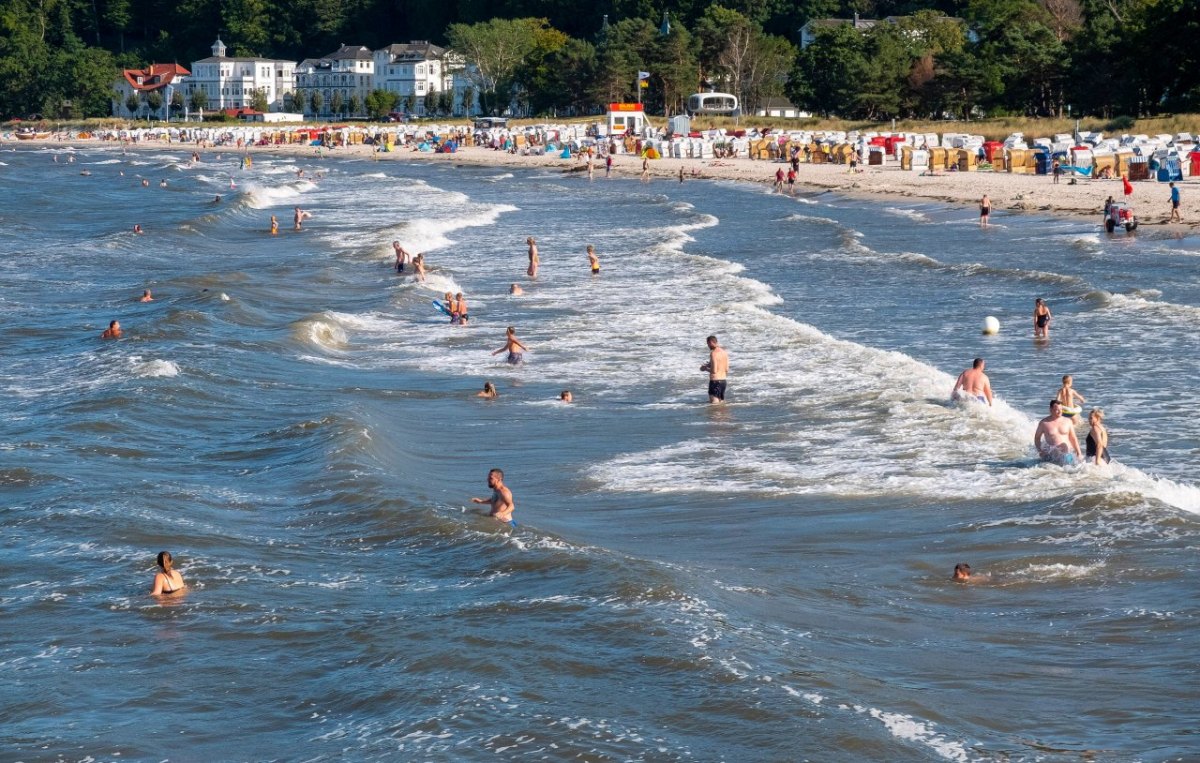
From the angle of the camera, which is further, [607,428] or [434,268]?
[434,268]

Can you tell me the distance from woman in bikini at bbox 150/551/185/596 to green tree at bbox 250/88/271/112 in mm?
157325

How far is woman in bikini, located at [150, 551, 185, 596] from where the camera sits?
37.8 feet

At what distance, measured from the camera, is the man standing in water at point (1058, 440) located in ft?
48.9

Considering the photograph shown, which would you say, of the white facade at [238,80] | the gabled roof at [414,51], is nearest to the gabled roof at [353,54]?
the gabled roof at [414,51]

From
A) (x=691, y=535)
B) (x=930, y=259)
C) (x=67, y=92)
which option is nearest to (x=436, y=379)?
(x=691, y=535)

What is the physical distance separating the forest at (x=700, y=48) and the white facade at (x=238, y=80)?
5750mm

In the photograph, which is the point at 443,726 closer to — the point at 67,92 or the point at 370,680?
the point at 370,680

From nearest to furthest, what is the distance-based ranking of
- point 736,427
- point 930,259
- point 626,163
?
point 736,427
point 930,259
point 626,163

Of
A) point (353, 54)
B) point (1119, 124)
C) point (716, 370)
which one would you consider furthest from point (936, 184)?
point (353, 54)

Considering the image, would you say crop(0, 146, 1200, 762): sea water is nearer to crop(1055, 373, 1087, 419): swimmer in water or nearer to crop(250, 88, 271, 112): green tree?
crop(1055, 373, 1087, 419): swimmer in water

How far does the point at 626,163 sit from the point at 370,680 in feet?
235

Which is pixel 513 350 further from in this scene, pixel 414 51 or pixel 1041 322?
pixel 414 51

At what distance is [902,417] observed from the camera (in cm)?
1778

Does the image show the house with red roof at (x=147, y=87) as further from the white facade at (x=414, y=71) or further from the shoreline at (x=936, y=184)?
the shoreline at (x=936, y=184)
